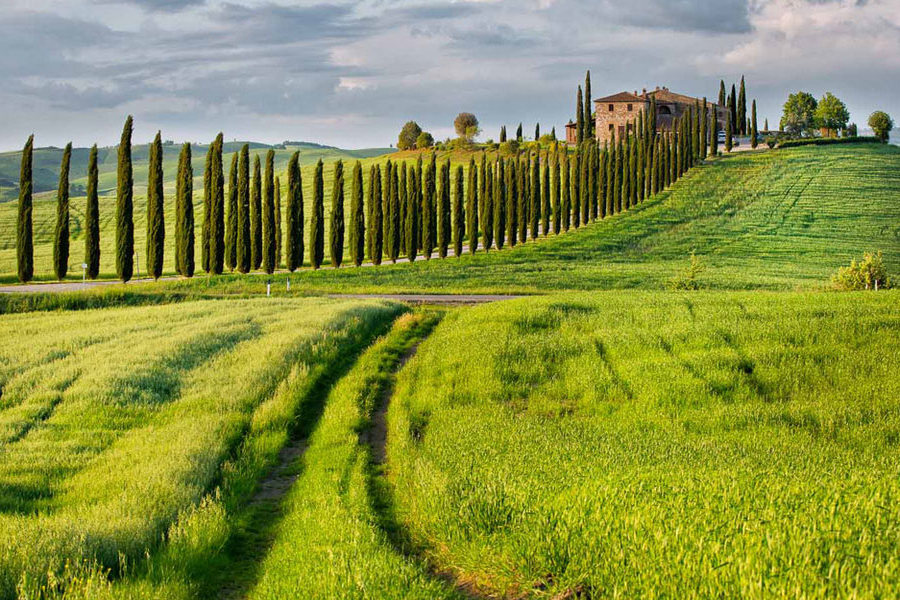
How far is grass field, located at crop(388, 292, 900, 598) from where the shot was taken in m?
6.31

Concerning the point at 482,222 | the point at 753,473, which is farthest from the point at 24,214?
the point at 753,473

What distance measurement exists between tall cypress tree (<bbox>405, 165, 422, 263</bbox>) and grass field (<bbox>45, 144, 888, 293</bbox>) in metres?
2.25

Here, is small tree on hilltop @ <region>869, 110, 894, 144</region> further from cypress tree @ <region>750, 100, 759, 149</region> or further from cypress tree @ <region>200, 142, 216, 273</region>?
cypress tree @ <region>200, 142, 216, 273</region>

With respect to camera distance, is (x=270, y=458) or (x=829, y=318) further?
(x=829, y=318)

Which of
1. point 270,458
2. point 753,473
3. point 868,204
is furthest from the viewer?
point 868,204

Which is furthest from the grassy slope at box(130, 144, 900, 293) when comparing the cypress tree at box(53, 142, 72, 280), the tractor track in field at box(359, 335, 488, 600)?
the tractor track in field at box(359, 335, 488, 600)

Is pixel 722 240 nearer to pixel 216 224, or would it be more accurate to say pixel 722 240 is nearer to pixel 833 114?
pixel 216 224

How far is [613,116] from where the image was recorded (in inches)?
4429

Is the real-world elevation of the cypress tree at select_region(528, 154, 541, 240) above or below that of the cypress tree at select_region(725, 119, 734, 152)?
below

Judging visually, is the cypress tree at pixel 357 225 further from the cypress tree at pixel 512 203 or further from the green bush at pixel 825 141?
the green bush at pixel 825 141

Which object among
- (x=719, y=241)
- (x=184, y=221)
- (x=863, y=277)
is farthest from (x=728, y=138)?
(x=184, y=221)

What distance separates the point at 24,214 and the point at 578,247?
1442 inches

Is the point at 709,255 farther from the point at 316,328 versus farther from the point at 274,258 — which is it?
the point at 316,328

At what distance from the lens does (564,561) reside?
6.97 meters
